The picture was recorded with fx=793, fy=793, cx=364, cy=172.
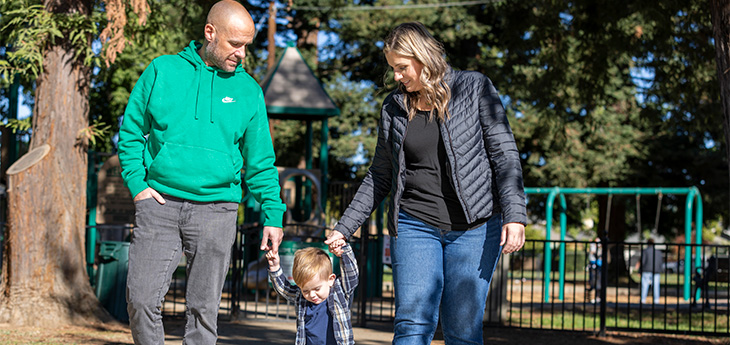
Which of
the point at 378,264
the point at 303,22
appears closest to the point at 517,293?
the point at 378,264

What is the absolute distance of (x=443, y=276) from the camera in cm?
359

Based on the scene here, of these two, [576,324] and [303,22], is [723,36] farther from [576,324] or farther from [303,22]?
[303,22]

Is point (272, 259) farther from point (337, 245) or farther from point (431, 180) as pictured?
point (431, 180)

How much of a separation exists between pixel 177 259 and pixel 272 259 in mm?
533

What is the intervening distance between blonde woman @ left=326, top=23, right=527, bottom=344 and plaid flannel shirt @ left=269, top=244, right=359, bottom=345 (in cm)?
66

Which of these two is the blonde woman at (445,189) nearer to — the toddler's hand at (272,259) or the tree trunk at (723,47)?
the toddler's hand at (272,259)

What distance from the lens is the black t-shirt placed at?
138 inches

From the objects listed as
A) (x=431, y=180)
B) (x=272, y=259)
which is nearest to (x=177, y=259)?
(x=272, y=259)

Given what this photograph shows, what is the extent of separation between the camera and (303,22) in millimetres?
26953

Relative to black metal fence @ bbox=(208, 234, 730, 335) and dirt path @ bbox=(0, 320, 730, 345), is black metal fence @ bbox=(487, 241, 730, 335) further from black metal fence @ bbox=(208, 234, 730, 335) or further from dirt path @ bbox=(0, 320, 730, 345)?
A: dirt path @ bbox=(0, 320, 730, 345)

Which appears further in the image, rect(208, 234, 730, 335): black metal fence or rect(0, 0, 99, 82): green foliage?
rect(208, 234, 730, 335): black metal fence

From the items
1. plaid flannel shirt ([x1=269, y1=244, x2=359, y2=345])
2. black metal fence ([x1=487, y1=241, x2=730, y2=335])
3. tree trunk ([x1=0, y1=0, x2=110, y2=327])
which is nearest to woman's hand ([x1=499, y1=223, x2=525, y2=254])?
plaid flannel shirt ([x1=269, y1=244, x2=359, y2=345])

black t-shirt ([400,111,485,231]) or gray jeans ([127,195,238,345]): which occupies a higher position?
black t-shirt ([400,111,485,231])

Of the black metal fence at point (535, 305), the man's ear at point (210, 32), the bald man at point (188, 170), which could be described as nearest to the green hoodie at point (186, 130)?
the bald man at point (188, 170)
